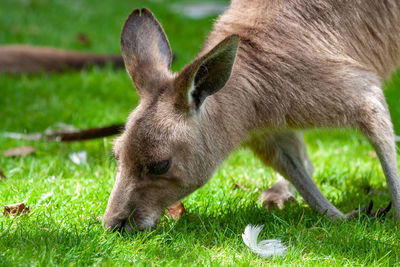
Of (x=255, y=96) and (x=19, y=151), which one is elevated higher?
(x=255, y=96)

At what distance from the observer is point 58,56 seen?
636 cm

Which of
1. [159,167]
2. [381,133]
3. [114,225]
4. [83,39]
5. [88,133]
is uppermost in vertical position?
[381,133]

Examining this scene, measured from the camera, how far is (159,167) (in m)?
2.84

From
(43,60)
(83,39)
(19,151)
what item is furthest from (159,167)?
(83,39)

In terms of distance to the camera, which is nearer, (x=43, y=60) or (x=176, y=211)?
(x=176, y=211)

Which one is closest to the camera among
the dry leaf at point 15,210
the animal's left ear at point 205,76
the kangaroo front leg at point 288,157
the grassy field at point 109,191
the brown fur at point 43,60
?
the grassy field at point 109,191

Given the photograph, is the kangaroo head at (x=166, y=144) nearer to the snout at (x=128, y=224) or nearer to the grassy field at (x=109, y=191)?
the snout at (x=128, y=224)

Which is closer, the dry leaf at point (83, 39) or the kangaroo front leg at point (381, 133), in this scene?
the kangaroo front leg at point (381, 133)

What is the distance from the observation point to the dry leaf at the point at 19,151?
4250 mm

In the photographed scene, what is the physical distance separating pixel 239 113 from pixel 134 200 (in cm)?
75

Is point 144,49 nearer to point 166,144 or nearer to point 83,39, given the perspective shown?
point 166,144

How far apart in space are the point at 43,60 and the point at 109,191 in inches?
128

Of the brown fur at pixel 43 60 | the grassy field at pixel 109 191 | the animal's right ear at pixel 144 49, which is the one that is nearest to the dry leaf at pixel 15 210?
the grassy field at pixel 109 191

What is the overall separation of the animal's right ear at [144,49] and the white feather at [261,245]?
92cm
